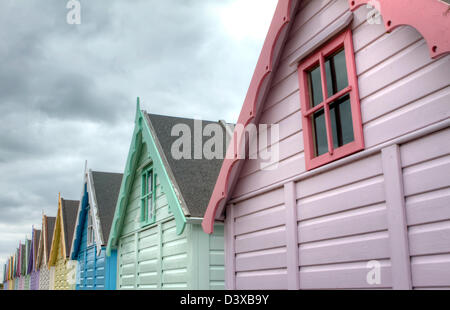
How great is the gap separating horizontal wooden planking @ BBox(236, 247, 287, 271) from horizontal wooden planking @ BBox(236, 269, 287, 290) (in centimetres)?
7

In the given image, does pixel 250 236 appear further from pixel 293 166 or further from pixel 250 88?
pixel 250 88

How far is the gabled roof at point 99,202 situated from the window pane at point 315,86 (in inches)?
427

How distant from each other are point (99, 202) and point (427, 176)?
47.5 ft

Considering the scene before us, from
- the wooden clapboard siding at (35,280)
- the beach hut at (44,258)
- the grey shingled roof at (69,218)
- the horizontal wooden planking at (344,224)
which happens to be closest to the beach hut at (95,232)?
the grey shingled roof at (69,218)

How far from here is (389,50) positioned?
443 centimetres

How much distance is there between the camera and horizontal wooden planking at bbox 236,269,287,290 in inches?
223

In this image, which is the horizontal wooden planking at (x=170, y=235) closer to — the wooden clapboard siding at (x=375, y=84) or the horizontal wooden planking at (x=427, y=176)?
the wooden clapboard siding at (x=375, y=84)

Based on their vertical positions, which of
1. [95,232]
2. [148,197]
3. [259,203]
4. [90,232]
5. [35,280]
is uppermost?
[148,197]

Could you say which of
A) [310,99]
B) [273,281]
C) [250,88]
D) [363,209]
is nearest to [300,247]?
[273,281]

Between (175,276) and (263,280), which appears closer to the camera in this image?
(263,280)

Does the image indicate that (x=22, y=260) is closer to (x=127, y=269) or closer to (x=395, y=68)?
(x=127, y=269)

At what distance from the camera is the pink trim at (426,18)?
348cm

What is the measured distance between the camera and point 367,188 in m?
4.51

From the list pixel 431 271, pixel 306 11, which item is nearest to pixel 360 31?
pixel 306 11
